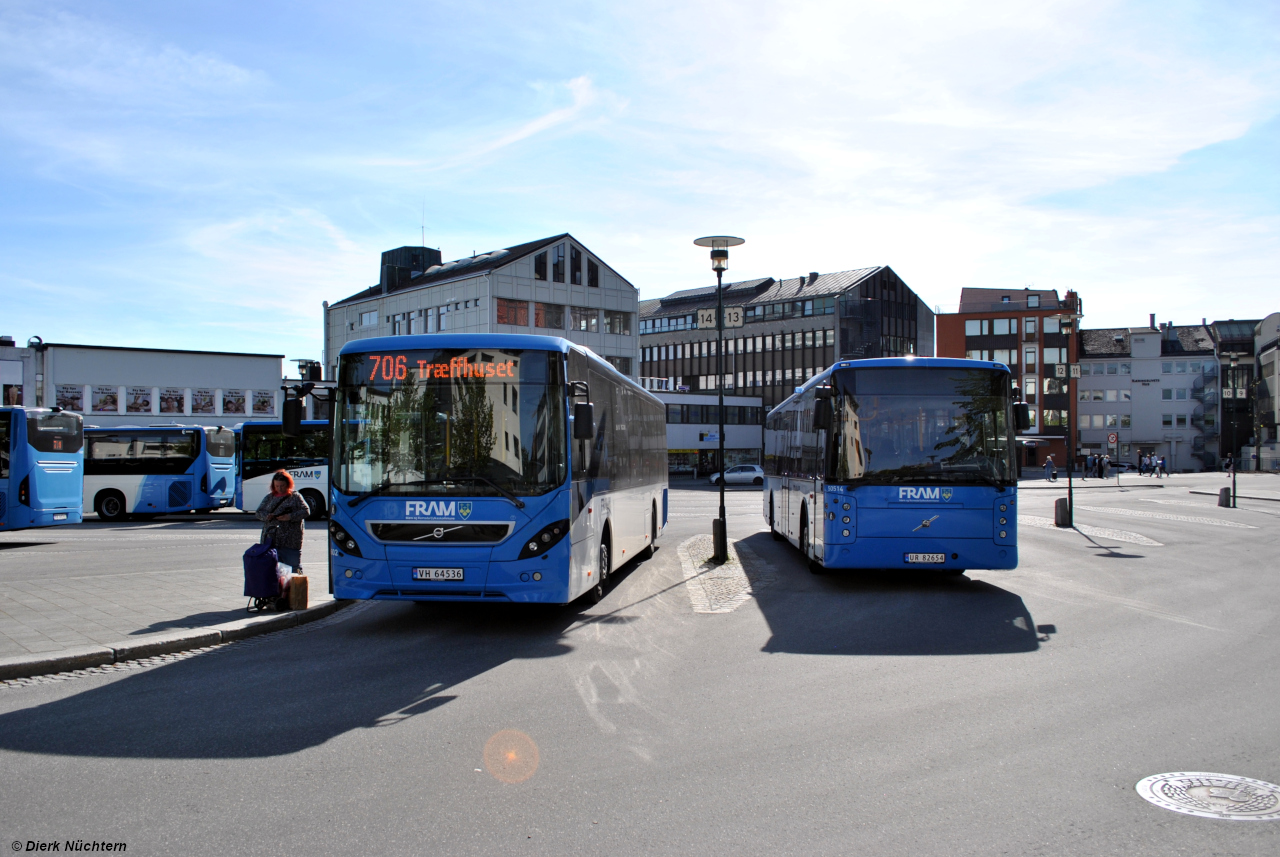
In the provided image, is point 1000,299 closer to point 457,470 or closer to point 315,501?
point 315,501

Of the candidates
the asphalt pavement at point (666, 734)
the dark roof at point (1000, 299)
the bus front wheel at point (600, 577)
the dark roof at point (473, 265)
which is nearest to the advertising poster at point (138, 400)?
the dark roof at point (473, 265)

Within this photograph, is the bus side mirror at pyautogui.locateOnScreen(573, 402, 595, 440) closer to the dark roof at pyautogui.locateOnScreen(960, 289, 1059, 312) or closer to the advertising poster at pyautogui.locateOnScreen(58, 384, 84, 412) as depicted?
the advertising poster at pyautogui.locateOnScreen(58, 384, 84, 412)

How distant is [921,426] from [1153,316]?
402ft

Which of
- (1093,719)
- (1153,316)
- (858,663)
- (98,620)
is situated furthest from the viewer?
(1153,316)

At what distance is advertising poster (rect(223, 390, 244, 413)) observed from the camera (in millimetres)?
52969

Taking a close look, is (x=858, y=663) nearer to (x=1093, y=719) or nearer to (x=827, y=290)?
(x=1093, y=719)

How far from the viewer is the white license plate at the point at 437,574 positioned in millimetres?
9430

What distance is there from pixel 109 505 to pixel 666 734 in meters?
30.0

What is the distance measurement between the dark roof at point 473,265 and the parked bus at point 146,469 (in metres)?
31.3

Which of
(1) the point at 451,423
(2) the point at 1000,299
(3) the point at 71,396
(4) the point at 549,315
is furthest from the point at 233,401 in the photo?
(2) the point at 1000,299

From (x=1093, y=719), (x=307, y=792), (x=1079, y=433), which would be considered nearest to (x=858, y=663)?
(x=1093, y=719)

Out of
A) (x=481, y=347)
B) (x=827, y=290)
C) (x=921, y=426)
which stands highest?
(x=827, y=290)

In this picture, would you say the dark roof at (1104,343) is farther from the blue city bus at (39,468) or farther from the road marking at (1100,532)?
the blue city bus at (39,468)

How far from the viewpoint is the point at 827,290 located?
3674 inches
